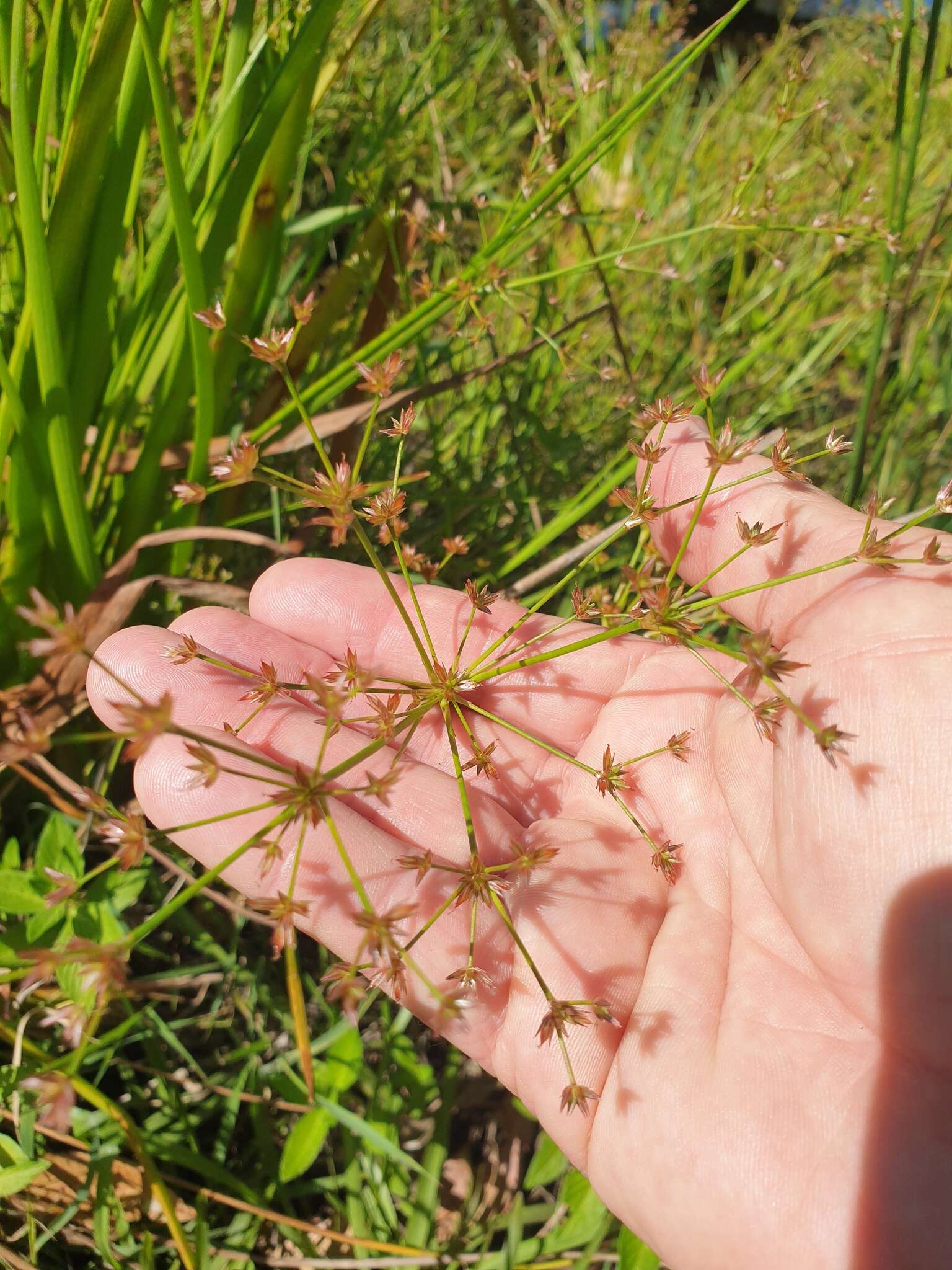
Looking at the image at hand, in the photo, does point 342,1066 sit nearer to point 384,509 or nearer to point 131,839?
point 131,839

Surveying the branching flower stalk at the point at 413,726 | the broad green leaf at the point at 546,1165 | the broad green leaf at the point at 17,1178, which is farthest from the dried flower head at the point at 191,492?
the broad green leaf at the point at 546,1165

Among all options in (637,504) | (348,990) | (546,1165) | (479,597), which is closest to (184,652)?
(479,597)

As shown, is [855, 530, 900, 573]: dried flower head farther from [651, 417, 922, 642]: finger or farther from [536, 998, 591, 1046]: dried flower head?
[536, 998, 591, 1046]: dried flower head

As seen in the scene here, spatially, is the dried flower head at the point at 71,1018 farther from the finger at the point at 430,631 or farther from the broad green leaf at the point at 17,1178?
the finger at the point at 430,631

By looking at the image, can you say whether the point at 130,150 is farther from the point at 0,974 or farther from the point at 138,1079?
the point at 138,1079

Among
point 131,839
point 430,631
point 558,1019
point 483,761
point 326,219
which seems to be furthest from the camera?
point 326,219

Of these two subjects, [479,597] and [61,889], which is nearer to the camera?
[61,889]

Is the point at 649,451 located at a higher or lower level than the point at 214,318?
lower
